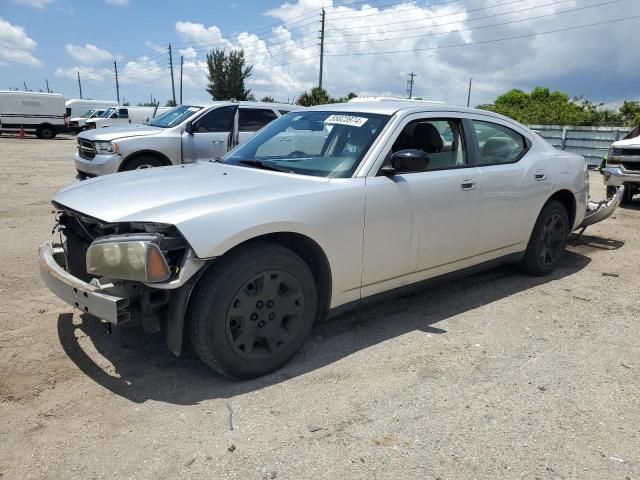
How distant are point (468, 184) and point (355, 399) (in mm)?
2039

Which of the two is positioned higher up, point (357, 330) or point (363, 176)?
point (363, 176)

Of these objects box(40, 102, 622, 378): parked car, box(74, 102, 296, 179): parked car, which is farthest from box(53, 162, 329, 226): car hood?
box(74, 102, 296, 179): parked car

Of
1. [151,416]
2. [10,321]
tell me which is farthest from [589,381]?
[10,321]

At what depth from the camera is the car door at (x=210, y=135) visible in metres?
9.41

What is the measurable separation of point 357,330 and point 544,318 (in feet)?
5.23

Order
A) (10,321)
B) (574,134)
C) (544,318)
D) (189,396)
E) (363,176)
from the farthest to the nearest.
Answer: (574,134) → (544,318) → (10,321) → (363,176) → (189,396)

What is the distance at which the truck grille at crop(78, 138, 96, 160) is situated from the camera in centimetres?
905

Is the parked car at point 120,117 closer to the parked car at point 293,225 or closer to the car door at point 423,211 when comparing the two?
the parked car at point 293,225

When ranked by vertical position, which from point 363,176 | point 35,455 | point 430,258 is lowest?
point 35,455

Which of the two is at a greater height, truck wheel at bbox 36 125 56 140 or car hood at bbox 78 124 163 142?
car hood at bbox 78 124 163 142

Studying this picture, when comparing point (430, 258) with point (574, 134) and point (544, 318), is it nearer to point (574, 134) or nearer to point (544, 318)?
point (544, 318)

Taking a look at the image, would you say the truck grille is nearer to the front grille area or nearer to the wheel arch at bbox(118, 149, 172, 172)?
the wheel arch at bbox(118, 149, 172, 172)

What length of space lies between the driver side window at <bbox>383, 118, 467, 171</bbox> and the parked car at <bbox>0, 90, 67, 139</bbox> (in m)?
32.8

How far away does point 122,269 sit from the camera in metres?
2.77
